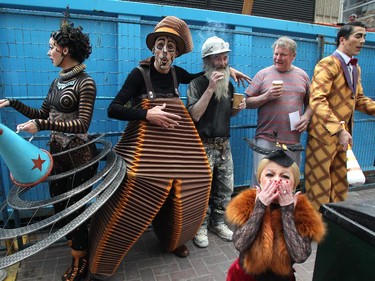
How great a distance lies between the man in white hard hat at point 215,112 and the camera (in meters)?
2.74

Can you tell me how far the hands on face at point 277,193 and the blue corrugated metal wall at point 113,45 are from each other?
208 cm

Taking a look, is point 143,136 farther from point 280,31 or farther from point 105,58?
point 280,31

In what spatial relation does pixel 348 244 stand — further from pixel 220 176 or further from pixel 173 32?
pixel 173 32

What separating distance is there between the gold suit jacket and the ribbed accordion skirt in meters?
1.35

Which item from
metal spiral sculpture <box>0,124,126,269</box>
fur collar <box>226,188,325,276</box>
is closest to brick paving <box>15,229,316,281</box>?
metal spiral sculpture <box>0,124,126,269</box>

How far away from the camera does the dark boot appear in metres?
2.48

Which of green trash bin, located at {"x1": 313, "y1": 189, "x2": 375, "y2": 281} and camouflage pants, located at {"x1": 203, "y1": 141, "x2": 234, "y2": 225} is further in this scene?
camouflage pants, located at {"x1": 203, "y1": 141, "x2": 234, "y2": 225}

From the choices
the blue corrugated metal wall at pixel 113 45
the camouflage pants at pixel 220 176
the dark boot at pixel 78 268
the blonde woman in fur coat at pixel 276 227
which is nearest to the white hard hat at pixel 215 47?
the blue corrugated metal wall at pixel 113 45

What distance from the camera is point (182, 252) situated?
2.94 meters

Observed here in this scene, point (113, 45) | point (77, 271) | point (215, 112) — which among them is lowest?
point (77, 271)

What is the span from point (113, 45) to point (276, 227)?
8.52 ft

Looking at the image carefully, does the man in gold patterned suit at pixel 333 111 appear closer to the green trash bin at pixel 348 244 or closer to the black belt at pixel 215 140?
the black belt at pixel 215 140

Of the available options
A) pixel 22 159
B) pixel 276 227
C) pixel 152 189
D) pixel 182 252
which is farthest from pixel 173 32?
pixel 182 252

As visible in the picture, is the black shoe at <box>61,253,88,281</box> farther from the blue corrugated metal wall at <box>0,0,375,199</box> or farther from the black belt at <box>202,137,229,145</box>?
the black belt at <box>202,137,229,145</box>
